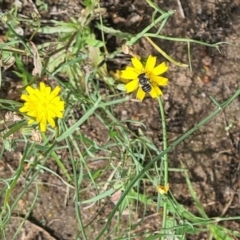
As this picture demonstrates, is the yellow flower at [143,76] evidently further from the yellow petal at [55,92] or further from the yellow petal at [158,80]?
the yellow petal at [55,92]

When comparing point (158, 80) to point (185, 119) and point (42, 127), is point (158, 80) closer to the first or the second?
point (42, 127)

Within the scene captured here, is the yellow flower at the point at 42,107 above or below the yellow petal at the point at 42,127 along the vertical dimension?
above

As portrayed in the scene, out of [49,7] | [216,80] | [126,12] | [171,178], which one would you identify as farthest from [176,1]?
[171,178]

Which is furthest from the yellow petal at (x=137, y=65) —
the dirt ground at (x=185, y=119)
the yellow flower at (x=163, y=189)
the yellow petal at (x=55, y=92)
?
the dirt ground at (x=185, y=119)

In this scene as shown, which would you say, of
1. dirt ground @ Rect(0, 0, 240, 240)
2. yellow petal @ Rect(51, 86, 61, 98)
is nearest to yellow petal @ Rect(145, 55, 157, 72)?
yellow petal @ Rect(51, 86, 61, 98)

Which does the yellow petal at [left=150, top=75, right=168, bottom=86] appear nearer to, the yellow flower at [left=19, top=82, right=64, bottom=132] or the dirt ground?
the yellow flower at [left=19, top=82, right=64, bottom=132]

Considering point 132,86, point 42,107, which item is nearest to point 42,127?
point 42,107

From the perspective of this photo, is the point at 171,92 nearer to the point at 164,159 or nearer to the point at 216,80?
the point at 216,80
